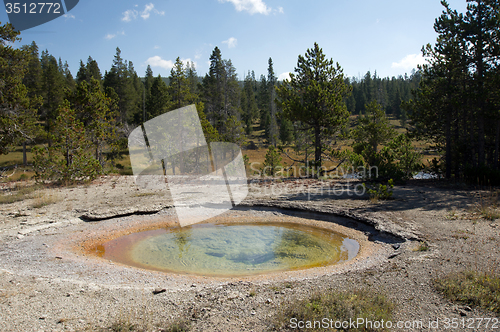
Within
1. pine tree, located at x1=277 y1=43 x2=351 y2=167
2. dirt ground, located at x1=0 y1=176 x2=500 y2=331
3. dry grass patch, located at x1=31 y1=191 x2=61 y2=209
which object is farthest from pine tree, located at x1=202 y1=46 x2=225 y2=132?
dirt ground, located at x1=0 y1=176 x2=500 y2=331

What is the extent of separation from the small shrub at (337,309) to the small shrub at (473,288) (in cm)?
120

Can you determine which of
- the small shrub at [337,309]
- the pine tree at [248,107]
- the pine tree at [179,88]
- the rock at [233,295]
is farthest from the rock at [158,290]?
the pine tree at [248,107]

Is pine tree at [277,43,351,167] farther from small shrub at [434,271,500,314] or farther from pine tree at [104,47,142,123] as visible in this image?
pine tree at [104,47,142,123]

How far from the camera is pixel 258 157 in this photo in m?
50.6

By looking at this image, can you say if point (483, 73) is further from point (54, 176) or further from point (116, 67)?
point (116, 67)

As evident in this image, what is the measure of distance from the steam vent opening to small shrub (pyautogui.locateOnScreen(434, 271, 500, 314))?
2.92 metres

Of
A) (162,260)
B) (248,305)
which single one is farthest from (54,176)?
(248,305)

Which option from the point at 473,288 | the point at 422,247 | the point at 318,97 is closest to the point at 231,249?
the point at 422,247

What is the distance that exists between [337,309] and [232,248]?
4815 millimetres

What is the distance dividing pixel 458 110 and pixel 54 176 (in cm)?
2577

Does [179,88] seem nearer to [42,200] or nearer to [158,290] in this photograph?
[42,200]

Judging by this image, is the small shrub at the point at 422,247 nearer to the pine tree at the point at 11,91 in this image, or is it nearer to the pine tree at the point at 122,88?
the pine tree at the point at 11,91

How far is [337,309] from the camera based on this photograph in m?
4.36

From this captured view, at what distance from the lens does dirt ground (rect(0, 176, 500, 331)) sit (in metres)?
4.38
